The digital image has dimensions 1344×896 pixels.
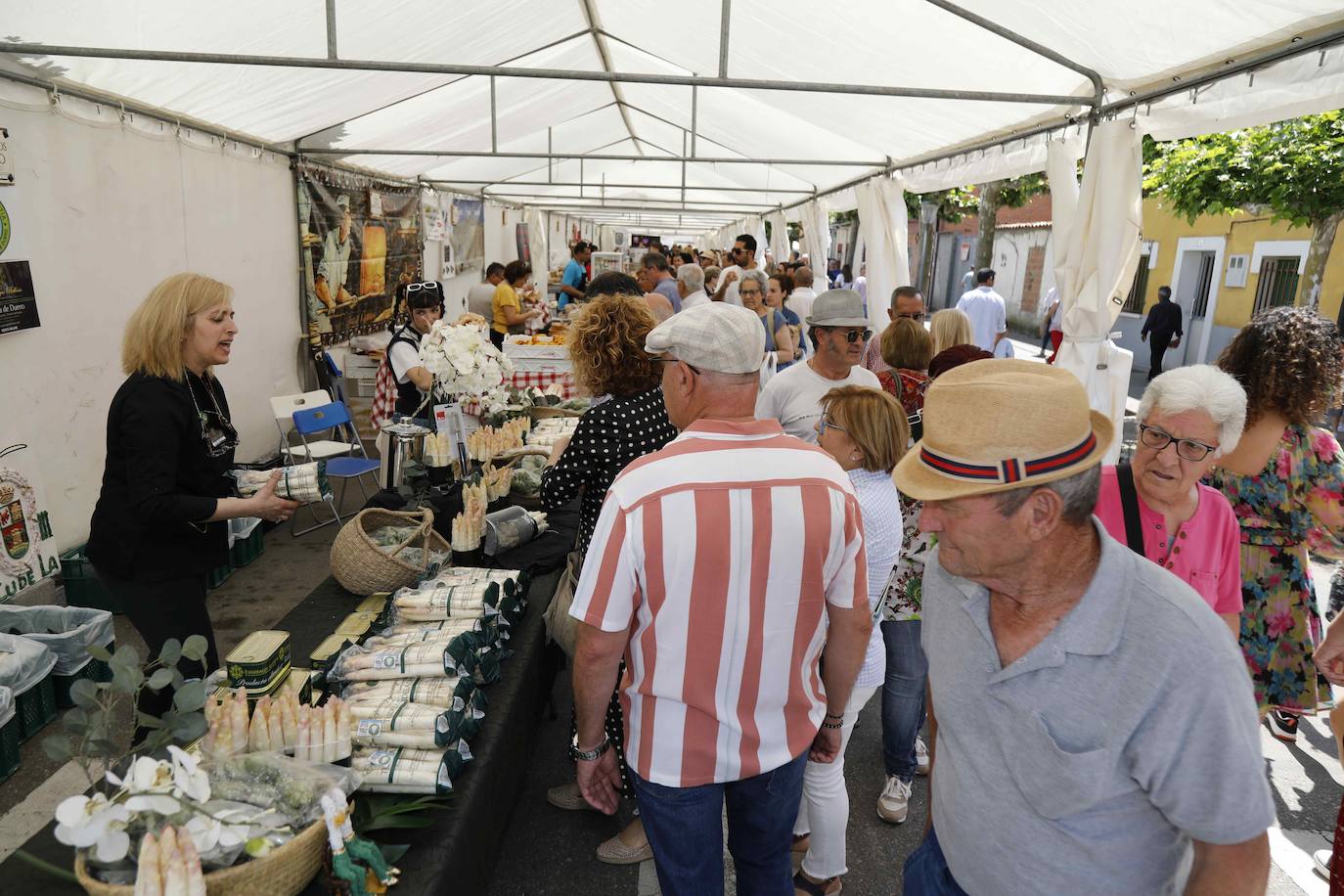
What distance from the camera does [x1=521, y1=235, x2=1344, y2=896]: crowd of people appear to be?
1.10 metres

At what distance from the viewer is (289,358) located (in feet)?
25.2

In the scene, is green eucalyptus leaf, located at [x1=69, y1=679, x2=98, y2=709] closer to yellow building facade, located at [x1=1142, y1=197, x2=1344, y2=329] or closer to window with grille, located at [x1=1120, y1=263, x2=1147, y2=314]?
yellow building facade, located at [x1=1142, y1=197, x2=1344, y2=329]

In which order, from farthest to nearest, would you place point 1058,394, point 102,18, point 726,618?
point 102,18 < point 726,618 < point 1058,394

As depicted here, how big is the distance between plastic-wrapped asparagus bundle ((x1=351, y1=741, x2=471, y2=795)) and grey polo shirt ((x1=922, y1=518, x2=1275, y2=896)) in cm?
108

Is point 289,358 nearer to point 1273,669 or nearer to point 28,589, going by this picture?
point 28,589

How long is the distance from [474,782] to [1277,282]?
54.9ft

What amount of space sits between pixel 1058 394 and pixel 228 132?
7.02m

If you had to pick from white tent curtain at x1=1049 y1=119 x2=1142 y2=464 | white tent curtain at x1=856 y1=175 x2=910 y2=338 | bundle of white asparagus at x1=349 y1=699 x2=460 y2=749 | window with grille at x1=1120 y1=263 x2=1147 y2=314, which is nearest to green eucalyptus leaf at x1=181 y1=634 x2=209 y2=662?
bundle of white asparagus at x1=349 y1=699 x2=460 y2=749

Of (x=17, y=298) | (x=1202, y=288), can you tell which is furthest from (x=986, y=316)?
(x=1202, y=288)

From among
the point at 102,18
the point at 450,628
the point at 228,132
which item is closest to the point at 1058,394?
the point at 450,628

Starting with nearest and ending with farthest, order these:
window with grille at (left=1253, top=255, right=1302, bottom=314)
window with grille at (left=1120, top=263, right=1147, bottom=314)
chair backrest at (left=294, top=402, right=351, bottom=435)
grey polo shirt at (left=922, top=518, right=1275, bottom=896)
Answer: grey polo shirt at (left=922, top=518, right=1275, bottom=896)
chair backrest at (left=294, top=402, right=351, bottom=435)
window with grille at (left=1253, top=255, right=1302, bottom=314)
window with grille at (left=1120, top=263, right=1147, bottom=314)

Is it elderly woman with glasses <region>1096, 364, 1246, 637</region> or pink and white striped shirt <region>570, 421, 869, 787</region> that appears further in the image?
elderly woman with glasses <region>1096, 364, 1246, 637</region>

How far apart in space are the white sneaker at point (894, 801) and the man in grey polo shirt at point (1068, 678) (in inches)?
66.5

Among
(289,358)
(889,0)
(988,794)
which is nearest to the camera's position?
(988,794)
